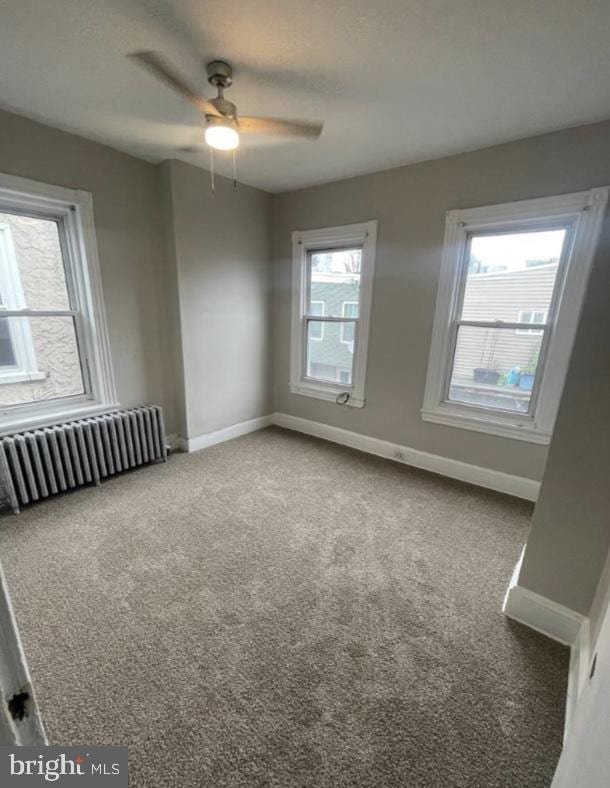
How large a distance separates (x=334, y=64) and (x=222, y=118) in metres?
0.60

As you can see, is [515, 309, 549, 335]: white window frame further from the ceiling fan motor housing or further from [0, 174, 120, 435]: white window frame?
[0, 174, 120, 435]: white window frame

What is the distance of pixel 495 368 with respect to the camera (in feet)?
8.84

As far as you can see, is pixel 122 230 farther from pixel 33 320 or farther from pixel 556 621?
pixel 556 621

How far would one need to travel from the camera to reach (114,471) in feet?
9.18

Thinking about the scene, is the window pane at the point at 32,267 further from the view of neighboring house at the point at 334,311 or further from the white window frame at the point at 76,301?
the view of neighboring house at the point at 334,311

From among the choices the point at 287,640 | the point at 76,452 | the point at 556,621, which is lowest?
the point at 287,640

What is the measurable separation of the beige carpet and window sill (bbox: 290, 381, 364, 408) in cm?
113

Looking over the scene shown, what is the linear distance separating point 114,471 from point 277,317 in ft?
7.40

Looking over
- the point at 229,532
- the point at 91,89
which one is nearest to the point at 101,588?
the point at 229,532

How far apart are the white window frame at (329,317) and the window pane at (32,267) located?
2.08m

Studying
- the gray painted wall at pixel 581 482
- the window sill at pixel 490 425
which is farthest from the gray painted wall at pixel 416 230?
the gray painted wall at pixel 581 482

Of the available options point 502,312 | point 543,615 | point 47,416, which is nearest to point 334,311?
point 502,312

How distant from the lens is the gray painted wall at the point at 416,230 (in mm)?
2207

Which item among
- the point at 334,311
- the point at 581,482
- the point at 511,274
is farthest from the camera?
the point at 334,311
